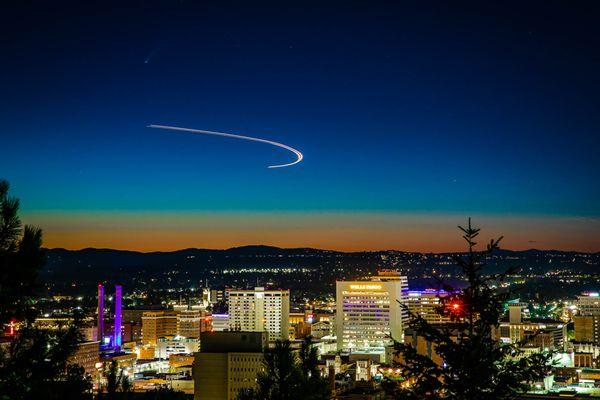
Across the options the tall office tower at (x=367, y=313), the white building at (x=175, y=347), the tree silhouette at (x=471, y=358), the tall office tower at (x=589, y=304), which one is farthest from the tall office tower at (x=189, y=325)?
the tree silhouette at (x=471, y=358)

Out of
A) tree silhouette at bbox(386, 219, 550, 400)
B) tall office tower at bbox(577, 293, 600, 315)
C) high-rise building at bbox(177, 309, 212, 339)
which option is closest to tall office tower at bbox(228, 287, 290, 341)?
high-rise building at bbox(177, 309, 212, 339)

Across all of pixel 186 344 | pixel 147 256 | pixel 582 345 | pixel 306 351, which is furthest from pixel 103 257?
pixel 306 351

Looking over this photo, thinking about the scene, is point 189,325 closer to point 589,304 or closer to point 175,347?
point 175,347

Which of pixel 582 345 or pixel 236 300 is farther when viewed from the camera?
Result: pixel 236 300

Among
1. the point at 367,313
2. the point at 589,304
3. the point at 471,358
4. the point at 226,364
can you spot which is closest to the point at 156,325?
the point at 367,313

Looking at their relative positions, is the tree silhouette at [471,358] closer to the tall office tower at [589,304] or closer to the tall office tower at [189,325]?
the tall office tower at [589,304]

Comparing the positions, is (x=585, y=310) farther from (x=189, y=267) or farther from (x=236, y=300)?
(x=189, y=267)

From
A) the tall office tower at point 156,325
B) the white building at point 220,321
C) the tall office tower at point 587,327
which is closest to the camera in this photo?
the tall office tower at point 587,327

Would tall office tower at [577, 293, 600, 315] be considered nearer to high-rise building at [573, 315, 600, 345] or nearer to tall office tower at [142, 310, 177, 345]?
high-rise building at [573, 315, 600, 345]
